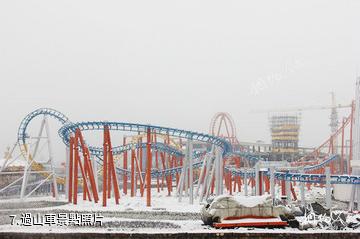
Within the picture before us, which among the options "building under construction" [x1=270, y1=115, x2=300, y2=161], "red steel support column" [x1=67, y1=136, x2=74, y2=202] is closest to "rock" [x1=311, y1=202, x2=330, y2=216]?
"red steel support column" [x1=67, y1=136, x2=74, y2=202]

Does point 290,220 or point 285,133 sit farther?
point 285,133

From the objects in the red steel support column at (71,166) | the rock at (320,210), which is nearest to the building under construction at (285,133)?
the red steel support column at (71,166)

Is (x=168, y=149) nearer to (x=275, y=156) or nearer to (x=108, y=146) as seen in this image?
(x=108, y=146)

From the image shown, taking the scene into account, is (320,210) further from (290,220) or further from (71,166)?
(71,166)

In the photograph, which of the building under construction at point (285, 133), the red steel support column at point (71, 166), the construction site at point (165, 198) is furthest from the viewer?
the building under construction at point (285, 133)

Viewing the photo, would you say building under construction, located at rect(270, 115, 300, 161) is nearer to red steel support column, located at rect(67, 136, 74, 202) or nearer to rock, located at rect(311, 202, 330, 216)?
red steel support column, located at rect(67, 136, 74, 202)

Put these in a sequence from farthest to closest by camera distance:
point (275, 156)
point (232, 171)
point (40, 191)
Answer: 1. point (275, 156)
2. point (40, 191)
3. point (232, 171)

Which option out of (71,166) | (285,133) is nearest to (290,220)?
(71,166)

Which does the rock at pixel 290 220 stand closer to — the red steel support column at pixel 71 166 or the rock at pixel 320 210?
the rock at pixel 320 210

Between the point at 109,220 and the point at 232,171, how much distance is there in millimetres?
28739

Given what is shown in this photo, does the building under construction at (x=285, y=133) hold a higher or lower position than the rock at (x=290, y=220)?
higher

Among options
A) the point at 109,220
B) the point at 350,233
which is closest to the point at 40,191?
the point at 109,220

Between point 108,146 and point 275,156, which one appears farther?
point 275,156

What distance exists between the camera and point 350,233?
15422 millimetres
